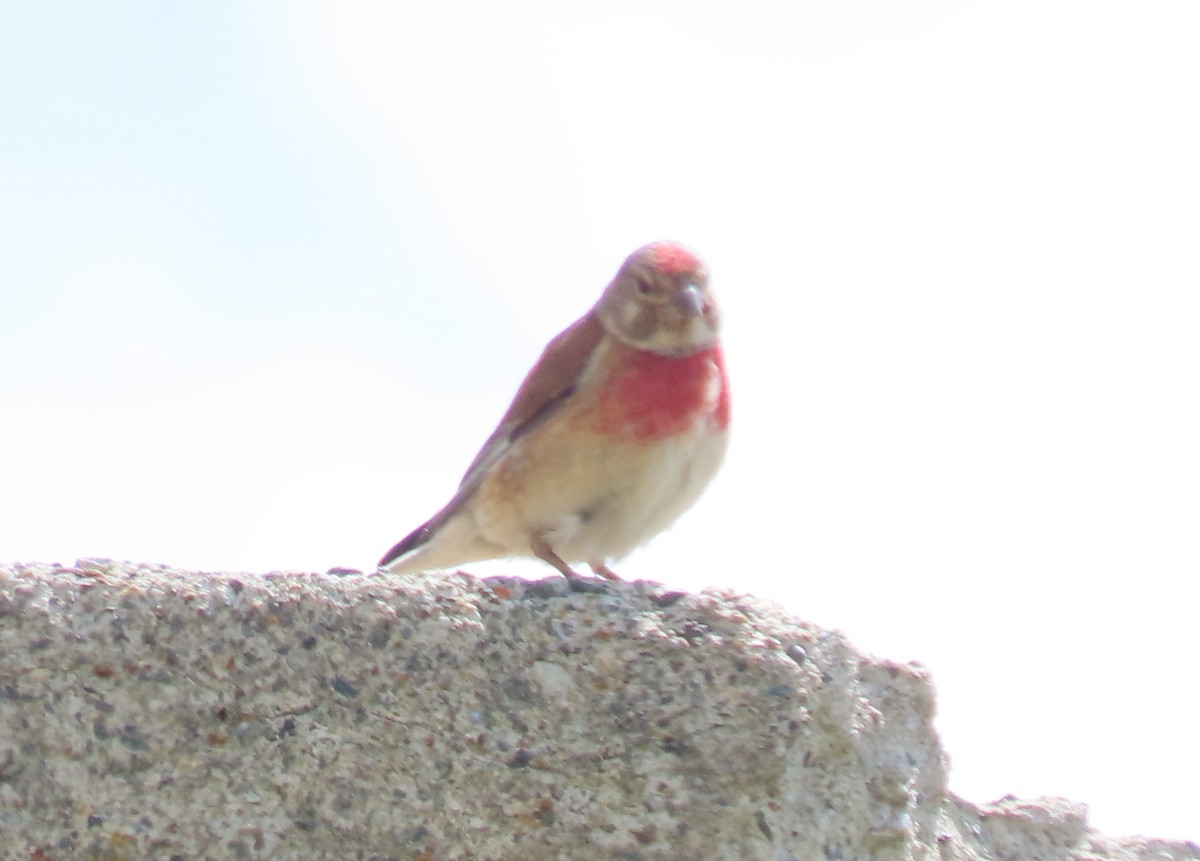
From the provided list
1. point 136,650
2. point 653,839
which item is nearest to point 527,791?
point 653,839

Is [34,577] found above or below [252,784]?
above

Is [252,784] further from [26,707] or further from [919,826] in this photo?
[919,826]

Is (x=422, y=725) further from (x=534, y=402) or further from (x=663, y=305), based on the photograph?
(x=663, y=305)

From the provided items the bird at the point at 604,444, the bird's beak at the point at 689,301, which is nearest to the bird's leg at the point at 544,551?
the bird at the point at 604,444

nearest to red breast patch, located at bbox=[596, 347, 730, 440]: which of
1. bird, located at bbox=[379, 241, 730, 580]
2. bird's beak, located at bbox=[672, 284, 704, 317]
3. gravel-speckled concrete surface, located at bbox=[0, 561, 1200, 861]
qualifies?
bird, located at bbox=[379, 241, 730, 580]

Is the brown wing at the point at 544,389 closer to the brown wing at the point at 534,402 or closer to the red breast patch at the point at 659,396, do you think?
the brown wing at the point at 534,402
